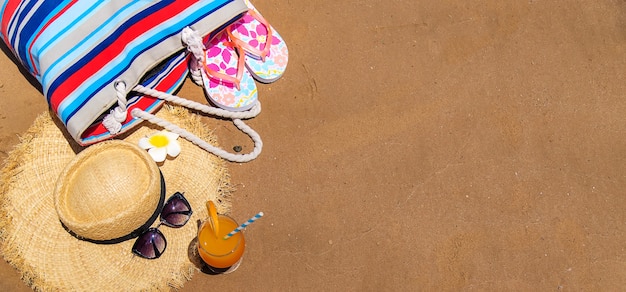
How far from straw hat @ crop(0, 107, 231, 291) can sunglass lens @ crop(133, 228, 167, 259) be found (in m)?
0.04

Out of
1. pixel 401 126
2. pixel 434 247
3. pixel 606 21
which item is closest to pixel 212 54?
pixel 401 126

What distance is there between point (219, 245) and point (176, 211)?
23cm

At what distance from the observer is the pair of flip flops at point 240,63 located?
2.40 m

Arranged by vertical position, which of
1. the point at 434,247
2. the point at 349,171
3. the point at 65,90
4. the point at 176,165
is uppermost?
the point at 65,90

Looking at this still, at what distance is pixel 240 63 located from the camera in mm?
2379

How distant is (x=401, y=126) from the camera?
2564 mm

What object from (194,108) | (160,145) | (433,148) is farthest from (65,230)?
(433,148)

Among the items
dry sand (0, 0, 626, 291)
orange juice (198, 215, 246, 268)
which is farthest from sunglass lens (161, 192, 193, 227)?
dry sand (0, 0, 626, 291)

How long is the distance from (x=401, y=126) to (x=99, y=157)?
1408 mm

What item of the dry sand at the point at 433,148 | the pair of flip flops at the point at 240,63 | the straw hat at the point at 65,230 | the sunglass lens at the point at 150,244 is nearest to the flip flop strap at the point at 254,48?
the pair of flip flops at the point at 240,63

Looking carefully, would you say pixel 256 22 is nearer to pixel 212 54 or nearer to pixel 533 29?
pixel 212 54

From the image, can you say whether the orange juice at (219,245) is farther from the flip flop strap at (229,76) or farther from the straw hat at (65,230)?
the flip flop strap at (229,76)

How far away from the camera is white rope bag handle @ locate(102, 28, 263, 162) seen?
2.06 metres

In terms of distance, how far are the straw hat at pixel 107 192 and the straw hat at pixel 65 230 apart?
2 centimetres
